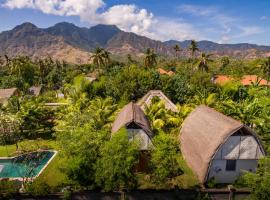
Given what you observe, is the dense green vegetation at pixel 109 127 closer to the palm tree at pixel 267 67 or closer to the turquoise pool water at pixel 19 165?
the palm tree at pixel 267 67

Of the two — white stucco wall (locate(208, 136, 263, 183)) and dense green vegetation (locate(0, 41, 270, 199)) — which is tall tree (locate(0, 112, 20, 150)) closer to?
dense green vegetation (locate(0, 41, 270, 199))

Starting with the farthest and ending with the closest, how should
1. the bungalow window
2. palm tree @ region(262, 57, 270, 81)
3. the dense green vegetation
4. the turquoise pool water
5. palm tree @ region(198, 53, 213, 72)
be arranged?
palm tree @ region(262, 57, 270, 81), palm tree @ region(198, 53, 213, 72), the turquoise pool water, the bungalow window, the dense green vegetation

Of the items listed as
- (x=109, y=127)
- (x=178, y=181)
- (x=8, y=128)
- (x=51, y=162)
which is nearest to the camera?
(x=178, y=181)

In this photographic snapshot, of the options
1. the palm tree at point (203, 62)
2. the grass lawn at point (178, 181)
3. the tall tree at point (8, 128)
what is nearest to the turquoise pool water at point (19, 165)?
the tall tree at point (8, 128)

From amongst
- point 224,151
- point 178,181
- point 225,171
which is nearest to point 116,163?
point 178,181

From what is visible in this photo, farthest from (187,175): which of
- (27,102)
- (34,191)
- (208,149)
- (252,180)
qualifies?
(27,102)

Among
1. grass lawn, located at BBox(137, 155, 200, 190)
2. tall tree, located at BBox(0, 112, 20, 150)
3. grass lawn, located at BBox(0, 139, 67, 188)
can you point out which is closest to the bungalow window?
grass lawn, located at BBox(137, 155, 200, 190)

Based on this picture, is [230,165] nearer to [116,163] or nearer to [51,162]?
[116,163]
